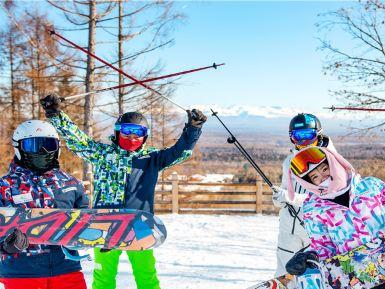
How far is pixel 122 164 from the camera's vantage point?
327cm

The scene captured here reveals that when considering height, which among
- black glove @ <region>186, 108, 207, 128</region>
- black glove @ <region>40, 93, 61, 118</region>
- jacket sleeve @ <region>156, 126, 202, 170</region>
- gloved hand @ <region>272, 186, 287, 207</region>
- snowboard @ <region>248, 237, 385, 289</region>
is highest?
black glove @ <region>40, 93, 61, 118</region>

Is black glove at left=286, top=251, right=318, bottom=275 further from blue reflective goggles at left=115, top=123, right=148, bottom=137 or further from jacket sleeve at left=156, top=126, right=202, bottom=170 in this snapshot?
blue reflective goggles at left=115, top=123, right=148, bottom=137

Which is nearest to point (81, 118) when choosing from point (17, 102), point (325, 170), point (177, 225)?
point (17, 102)

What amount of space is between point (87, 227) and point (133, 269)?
589 millimetres

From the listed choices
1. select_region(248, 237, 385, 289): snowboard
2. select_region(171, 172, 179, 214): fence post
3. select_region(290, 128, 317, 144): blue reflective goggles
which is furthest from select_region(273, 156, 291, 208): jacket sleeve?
select_region(171, 172, 179, 214): fence post

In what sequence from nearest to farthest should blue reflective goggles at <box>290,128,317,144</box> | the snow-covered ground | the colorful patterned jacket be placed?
the colorful patterned jacket < blue reflective goggles at <box>290,128,317,144</box> < the snow-covered ground

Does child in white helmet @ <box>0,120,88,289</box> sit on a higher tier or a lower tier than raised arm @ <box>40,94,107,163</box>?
lower

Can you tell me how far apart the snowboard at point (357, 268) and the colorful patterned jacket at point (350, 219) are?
0.05m

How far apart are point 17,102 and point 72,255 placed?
1484 cm

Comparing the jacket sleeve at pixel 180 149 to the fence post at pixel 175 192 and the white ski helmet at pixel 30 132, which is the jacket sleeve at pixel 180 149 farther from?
the fence post at pixel 175 192

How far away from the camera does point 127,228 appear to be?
9.73 ft

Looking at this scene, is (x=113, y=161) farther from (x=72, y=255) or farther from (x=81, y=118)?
(x=81, y=118)

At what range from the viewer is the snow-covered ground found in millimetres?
5102

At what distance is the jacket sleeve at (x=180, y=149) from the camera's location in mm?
3309
